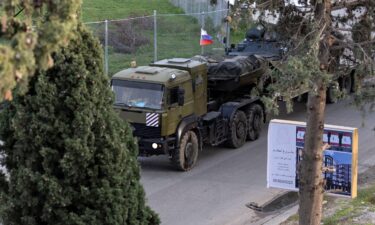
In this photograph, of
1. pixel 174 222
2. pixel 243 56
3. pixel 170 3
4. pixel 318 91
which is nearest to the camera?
pixel 318 91

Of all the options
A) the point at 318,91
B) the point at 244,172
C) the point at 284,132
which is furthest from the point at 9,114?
the point at 244,172

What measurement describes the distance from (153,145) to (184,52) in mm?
13013

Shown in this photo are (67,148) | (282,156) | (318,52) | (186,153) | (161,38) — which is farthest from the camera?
(161,38)

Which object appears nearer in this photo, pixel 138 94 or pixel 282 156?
pixel 282 156

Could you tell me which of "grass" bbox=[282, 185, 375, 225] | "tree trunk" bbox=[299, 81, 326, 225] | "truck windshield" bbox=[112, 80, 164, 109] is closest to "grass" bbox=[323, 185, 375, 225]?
"grass" bbox=[282, 185, 375, 225]

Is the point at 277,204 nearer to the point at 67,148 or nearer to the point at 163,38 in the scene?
the point at 67,148

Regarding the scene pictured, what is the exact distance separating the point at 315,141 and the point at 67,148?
3789 millimetres

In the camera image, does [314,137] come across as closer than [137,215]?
No

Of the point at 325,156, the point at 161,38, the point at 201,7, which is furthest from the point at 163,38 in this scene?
the point at 325,156

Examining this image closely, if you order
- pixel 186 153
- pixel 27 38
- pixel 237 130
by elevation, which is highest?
pixel 27 38

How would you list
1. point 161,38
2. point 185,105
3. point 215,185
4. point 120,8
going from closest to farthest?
point 215,185 < point 185,105 < point 161,38 < point 120,8

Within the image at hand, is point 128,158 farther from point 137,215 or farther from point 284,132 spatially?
point 284,132

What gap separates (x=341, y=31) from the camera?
31.0ft

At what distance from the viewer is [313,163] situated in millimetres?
9344
